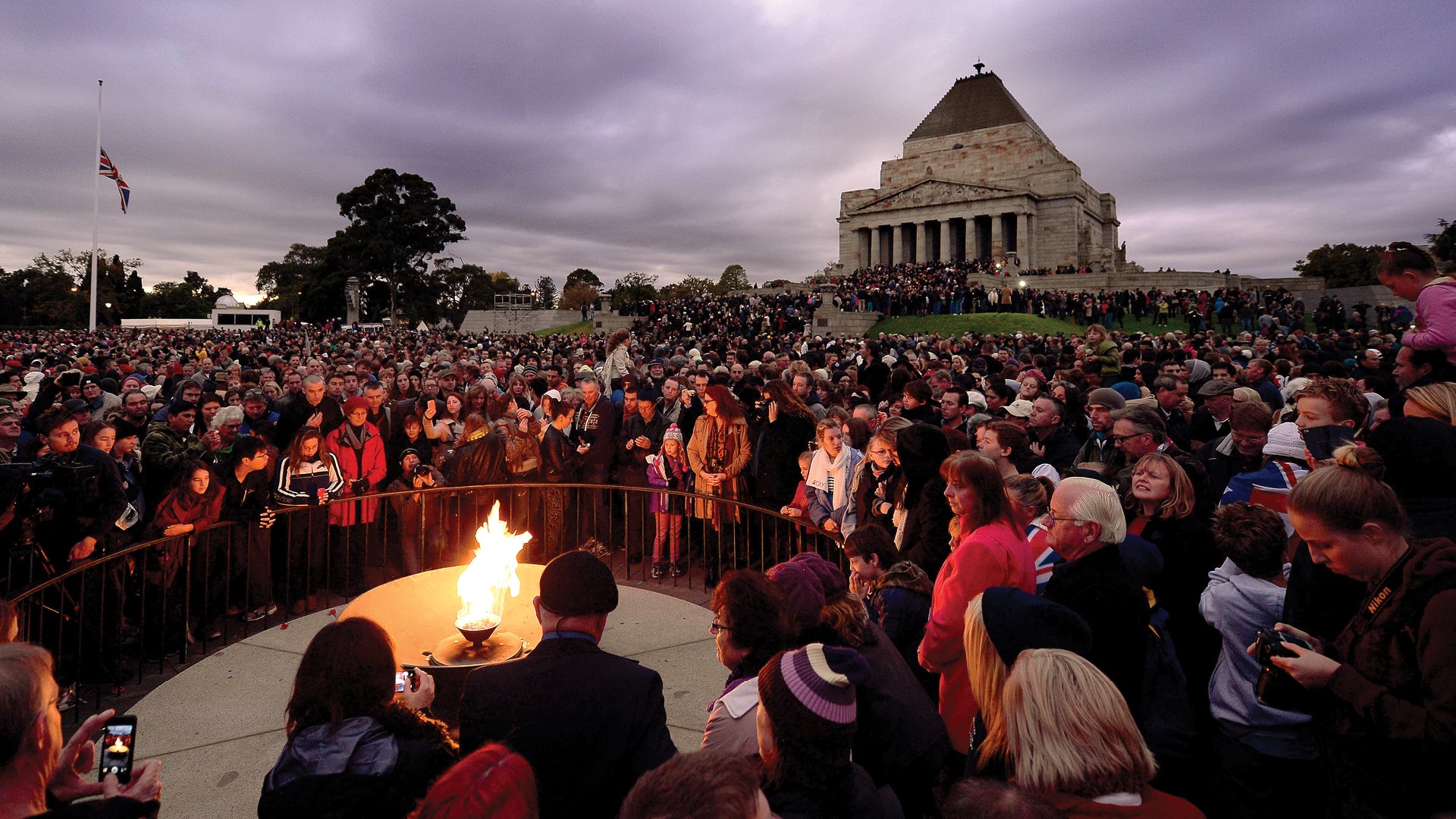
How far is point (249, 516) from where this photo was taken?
6504 millimetres

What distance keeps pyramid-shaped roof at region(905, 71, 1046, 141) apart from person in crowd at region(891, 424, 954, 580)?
82009mm

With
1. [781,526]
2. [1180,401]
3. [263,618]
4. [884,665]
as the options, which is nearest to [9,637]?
[884,665]

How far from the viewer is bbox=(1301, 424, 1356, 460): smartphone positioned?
14.0ft

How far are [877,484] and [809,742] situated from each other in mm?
3811

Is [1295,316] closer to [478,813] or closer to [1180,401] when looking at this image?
[1180,401]

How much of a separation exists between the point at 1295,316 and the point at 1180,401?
28.7 meters

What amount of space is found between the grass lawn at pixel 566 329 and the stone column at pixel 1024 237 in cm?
3928

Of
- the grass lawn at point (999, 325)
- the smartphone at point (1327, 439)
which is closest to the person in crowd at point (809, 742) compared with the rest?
the smartphone at point (1327, 439)

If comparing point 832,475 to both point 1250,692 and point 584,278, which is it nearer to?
point 1250,692

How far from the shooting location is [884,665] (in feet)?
9.47

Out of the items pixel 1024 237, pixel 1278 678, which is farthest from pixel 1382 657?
pixel 1024 237

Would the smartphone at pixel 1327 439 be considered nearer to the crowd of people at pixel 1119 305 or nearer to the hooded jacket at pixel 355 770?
the hooded jacket at pixel 355 770

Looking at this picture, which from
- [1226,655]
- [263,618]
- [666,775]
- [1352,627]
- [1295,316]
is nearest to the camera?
[666,775]

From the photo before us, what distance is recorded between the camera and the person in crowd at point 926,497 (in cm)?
466
